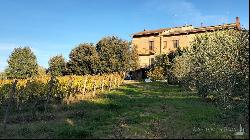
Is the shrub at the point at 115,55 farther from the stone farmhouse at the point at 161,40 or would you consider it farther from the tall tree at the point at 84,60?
the stone farmhouse at the point at 161,40

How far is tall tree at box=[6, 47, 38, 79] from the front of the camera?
64.3m

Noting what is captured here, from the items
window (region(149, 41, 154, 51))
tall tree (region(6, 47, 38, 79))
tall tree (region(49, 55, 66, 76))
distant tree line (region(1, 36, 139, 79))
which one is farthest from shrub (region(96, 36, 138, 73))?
window (region(149, 41, 154, 51))

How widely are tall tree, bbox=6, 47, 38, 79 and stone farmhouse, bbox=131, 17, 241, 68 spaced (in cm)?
2385

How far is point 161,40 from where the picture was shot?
8088 cm

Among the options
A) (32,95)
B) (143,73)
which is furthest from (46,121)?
(143,73)

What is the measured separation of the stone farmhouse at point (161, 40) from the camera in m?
77.5

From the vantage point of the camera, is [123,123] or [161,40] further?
[161,40]

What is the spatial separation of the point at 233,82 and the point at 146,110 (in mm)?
8244

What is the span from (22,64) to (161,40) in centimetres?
2977

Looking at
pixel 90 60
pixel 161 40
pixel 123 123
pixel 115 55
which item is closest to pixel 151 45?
pixel 161 40

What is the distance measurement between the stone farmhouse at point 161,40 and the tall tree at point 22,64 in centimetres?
2385

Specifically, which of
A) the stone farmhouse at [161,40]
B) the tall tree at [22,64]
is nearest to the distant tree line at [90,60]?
the tall tree at [22,64]

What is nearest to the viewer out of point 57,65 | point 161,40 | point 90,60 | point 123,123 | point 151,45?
point 123,123

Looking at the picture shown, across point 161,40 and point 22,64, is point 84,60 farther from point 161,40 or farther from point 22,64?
point 161,40
